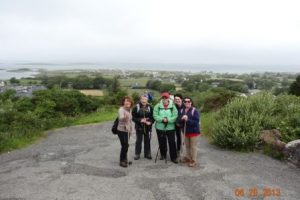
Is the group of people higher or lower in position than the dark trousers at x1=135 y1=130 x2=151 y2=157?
higher

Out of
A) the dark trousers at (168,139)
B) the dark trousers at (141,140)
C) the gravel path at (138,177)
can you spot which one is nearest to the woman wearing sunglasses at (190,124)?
the dark trousers at (168,139)

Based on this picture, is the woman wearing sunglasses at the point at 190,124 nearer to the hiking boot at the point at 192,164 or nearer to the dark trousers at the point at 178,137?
the hiking boot at the point at 192,164

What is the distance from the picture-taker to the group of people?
7.41m

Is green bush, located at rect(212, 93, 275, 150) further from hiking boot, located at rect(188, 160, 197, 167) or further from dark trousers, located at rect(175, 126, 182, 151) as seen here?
hiking boot, located at rect(188, 160, 197, 167)

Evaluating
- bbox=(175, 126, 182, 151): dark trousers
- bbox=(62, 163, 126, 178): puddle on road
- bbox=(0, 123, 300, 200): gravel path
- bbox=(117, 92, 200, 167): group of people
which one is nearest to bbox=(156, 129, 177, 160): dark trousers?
bbox=(117, 92, 200, 167): group of people

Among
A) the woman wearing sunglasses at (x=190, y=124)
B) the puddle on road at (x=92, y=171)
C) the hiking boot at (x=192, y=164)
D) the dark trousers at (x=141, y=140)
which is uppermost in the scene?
the woman wearing sunglasses at (x=190, y=124)

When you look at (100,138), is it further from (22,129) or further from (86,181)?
(86,181)

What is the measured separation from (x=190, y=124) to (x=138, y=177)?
1.64 meters

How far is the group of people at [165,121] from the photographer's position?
741 centimetres

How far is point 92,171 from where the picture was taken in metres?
7.33

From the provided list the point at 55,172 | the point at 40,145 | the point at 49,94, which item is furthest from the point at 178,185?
the point at 49,94

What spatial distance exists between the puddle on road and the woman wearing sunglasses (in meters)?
1.62

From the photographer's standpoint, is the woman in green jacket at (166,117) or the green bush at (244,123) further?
the green bush at (244,123)

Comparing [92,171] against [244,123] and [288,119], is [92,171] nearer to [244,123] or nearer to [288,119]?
[244,123]
